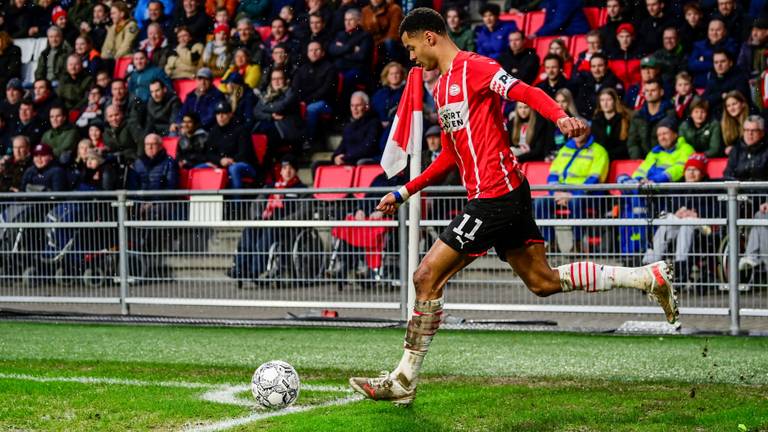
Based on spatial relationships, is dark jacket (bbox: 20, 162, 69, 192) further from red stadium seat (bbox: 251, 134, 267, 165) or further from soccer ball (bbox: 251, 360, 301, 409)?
soccer ball (bbox: 251, 360, 301, 409)

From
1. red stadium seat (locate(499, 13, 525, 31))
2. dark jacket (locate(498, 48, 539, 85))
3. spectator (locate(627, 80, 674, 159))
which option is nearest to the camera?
spectator (locate(627, 80, 674, 159))

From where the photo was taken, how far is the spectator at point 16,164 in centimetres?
1834

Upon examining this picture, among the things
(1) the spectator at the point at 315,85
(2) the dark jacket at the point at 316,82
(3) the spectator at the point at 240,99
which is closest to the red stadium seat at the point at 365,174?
(1) the spectator at the point at 315,85

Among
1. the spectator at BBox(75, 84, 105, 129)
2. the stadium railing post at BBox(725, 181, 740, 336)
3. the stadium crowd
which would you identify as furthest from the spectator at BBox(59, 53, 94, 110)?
the stadium railing post at BBox(725, 181, 740, 336)

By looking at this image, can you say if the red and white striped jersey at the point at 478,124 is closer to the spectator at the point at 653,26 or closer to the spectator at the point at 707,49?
the spectator at the point at 707,49

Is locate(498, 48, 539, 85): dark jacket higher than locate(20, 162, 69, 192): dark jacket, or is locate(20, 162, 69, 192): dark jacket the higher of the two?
locate(498, 48, 539, 85): dark jacket

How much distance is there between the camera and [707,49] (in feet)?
48.8

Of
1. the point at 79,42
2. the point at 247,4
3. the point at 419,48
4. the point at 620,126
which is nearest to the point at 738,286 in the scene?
the point at 620,126

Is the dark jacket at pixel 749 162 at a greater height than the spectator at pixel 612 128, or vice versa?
the spectator at pixel 612 128

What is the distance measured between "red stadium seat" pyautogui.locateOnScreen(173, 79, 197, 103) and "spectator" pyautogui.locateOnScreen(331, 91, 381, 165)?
452 cm

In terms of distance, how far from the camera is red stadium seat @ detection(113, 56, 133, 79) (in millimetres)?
20906

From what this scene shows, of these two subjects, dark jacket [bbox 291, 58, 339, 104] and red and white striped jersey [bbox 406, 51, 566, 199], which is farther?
dark jacket [bbox 291, 58, 339, 104]

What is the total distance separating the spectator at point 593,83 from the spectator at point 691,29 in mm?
1034

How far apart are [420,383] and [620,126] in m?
7.27
